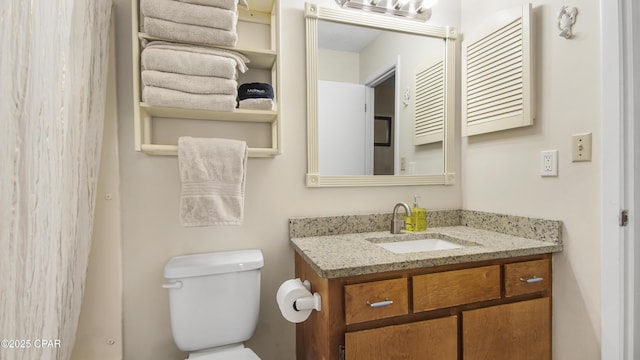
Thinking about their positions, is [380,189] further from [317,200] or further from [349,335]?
[349,335]

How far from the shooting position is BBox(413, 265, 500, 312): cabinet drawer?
1.06 metres

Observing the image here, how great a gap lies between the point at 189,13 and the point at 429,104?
1.24 m

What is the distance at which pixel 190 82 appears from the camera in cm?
112

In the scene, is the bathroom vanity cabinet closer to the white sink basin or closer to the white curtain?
the white sink basin

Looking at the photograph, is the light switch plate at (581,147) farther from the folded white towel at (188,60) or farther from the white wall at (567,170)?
the folded white towel at (188,60)

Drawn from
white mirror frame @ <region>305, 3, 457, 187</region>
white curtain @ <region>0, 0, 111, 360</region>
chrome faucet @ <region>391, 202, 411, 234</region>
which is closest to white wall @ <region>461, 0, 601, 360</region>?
white mirror frame @ <region>305, 3, 457, 187</region>

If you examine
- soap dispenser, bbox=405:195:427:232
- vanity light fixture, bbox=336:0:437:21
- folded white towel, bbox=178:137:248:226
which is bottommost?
soap dispenser, bbox=405:195:427:232

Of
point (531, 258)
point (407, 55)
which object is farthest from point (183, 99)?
point (531, 258)

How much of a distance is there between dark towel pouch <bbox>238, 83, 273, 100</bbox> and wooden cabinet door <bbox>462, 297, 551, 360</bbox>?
1152mm

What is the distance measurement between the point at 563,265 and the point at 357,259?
88 cm

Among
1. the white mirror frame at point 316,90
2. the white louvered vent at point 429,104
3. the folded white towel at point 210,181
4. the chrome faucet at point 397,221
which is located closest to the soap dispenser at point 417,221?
the chrome faucet at point 397,221

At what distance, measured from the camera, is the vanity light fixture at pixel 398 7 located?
1538mm

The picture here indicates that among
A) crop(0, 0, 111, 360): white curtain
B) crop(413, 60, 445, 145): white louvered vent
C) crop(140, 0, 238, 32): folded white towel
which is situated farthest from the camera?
crop(413, 60, 445, 145): white louvered vent

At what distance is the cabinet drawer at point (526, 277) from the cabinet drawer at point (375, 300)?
449 millimetres
